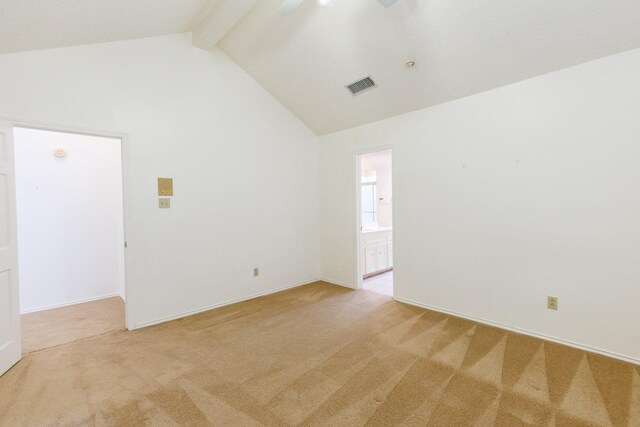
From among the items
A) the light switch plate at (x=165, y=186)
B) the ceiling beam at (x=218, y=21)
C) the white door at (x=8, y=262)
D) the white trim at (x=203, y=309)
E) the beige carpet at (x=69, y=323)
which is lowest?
the beige carpet at (x=69, y=323)

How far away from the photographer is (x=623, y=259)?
2.22m

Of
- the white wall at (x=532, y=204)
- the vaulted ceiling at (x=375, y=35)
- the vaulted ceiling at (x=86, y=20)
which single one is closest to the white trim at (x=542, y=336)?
the white wall at (x=532, y=204)

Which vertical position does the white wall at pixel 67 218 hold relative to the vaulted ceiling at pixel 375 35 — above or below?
below

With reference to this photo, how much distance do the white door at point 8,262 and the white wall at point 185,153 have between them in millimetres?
359

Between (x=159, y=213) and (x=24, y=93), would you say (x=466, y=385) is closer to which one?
(x=159, y=213)

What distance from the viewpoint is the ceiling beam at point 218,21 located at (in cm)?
253

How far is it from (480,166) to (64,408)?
151 inches

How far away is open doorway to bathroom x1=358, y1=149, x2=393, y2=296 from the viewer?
443cm

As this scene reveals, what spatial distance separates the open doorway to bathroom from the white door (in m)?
3.61

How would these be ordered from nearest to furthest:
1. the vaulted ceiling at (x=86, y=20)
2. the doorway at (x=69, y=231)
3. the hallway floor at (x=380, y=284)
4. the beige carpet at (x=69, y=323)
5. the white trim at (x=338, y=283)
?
the vaulted ceiling at (x=86, y=20) < the beige carpet at (x=69, y=323) < the doorway at (x=69, y=231) < the hallway floor at (x=380, y=284) < the white trim at (x=338, y=283)

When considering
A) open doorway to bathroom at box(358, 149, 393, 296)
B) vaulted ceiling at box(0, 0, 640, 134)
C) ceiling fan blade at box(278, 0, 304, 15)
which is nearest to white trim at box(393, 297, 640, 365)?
open doorway to bathroom at box(358, 149, 393, 296)

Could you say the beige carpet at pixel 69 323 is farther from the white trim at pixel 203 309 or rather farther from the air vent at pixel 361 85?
the air vent at pixel 361 85

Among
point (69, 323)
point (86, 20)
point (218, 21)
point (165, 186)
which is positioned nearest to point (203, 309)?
point (69, 323)

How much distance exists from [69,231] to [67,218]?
17cm
